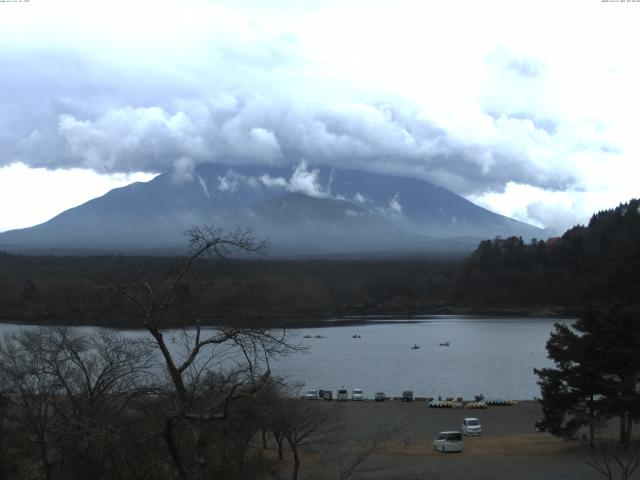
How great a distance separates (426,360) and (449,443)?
2937 centimetres

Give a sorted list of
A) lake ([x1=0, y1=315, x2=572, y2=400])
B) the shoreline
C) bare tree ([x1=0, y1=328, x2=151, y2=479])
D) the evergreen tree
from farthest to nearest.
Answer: the shoreline < lake ([x1=0, y1=315, x2=572, y2=400]) < the evergreen tree < bare tree ([x1=0, y1=328, x2=151, y2=479])

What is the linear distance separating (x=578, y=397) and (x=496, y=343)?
4085cm

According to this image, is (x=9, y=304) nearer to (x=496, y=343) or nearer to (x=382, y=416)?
(x=496, y=343)

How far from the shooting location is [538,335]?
222ft

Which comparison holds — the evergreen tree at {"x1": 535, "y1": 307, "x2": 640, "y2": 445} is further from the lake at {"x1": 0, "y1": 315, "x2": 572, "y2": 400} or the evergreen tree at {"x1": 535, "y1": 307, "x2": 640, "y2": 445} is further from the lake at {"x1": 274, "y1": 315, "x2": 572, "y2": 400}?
the lake at {"x1": 0, "y1": 315, "x2": 572, "y2": 400}

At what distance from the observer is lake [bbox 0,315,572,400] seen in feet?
136

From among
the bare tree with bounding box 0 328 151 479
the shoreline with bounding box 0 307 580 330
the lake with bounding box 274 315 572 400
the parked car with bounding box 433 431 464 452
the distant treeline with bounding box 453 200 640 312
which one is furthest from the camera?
the distant treeline with bounding box 453 200 640 312

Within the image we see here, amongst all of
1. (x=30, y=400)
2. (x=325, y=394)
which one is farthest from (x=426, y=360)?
(x=30, y=400)

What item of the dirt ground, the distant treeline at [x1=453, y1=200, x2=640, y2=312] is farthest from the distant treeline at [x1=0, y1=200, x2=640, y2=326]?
the dirt ground

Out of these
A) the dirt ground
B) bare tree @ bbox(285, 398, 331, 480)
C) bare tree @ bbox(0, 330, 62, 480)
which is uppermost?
bare tree @ bbox(0, 330, 62, 480)

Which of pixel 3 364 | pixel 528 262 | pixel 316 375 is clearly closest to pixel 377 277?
pixel 528 262

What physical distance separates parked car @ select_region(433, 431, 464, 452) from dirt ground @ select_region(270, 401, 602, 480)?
0.24m

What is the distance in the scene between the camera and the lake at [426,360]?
136 feet

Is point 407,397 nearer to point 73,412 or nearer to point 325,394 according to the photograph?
point 325,394
